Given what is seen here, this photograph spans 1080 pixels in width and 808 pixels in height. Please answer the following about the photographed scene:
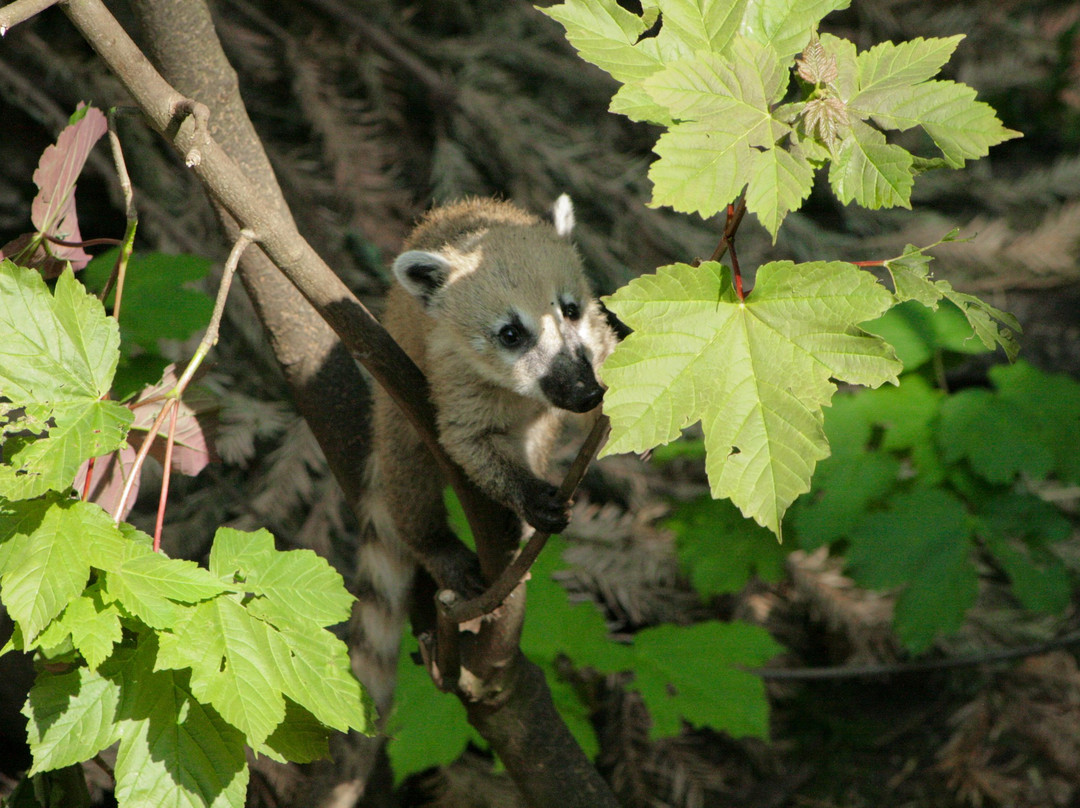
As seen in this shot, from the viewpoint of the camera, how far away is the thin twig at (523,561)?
1721 mm

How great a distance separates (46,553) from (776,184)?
1198 millimetres

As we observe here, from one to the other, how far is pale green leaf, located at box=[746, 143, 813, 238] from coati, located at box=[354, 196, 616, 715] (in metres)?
1.23

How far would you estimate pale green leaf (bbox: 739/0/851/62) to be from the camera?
1.40 meters

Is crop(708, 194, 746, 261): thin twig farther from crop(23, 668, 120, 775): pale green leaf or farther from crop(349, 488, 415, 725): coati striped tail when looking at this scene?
crop(349, 488, 415, 725): coati striped tail

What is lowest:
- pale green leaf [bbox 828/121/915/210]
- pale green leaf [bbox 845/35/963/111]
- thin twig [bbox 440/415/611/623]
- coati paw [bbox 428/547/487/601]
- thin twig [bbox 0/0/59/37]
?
coati paw [bbox 428/547/487/601]

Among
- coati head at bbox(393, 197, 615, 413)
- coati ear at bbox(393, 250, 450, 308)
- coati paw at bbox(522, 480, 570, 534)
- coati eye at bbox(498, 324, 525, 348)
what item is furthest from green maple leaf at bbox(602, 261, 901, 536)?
coati ear at bbox(393, 250, 450, 308)

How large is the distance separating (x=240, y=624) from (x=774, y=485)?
84cm

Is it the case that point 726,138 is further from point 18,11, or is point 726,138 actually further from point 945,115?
point 18,11

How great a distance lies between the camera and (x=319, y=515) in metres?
3.46

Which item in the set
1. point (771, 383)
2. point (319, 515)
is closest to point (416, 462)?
point (319, 515)

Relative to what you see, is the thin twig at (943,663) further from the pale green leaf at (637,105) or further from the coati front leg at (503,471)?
the pale green leaf at (637,105)

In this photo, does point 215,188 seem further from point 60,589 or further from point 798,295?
point 798,295

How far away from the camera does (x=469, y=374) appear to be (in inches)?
110

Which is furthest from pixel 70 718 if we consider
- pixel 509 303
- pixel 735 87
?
pixel 509 303
